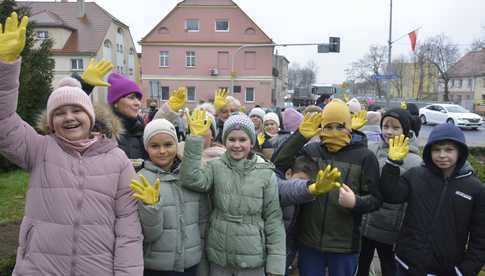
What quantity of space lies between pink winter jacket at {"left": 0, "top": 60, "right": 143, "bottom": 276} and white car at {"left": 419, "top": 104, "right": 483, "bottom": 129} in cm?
2351

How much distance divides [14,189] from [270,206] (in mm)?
5924

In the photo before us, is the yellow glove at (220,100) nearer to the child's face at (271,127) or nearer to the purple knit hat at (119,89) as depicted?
the child's face at (271,127)

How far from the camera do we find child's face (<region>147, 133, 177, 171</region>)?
8.26ft

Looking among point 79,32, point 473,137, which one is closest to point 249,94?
point 79,32

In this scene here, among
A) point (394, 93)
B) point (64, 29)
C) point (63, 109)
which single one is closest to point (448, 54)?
point (394, 93)

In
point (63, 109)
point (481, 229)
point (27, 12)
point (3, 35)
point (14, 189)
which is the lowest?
point (14, 189)

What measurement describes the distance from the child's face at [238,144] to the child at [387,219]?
1.39m

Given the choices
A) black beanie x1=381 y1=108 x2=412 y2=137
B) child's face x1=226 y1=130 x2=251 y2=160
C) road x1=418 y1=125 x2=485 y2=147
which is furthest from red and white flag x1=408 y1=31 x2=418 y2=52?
child's face x1=226 y1=130 x2=251 y2=160

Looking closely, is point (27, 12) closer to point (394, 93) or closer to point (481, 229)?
point (481, 229)

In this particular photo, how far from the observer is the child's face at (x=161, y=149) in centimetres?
252

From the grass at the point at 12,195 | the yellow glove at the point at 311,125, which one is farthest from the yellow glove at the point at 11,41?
the grass at the point at 12,195

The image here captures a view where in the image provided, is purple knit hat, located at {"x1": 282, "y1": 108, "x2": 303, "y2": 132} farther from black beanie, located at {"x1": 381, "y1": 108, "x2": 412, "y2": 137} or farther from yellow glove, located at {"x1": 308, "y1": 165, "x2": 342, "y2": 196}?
yellow glove, located at {"x1": 308, "y1": 165, "x2": 342, "y2": 196}

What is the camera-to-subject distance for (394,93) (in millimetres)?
91250

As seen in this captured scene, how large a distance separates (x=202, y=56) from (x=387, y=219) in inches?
1402
